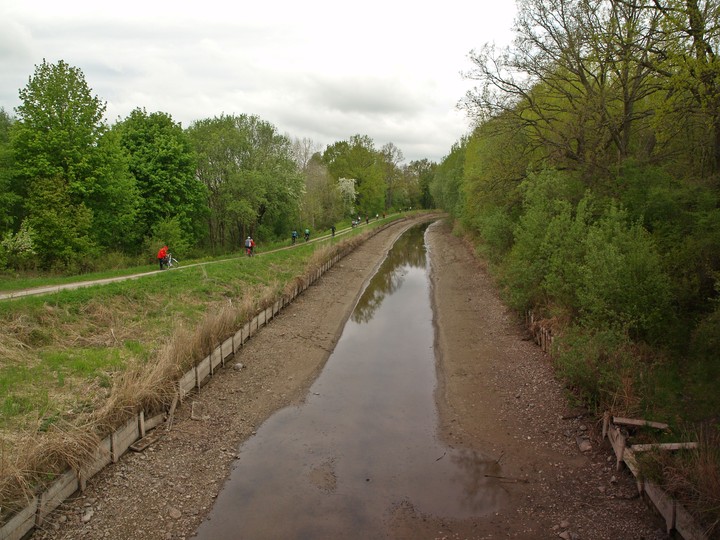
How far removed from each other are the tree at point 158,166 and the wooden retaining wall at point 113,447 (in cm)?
1780

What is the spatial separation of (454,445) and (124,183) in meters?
25.5

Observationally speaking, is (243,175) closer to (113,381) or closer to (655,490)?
(113,381)

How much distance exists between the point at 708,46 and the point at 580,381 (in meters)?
9.97

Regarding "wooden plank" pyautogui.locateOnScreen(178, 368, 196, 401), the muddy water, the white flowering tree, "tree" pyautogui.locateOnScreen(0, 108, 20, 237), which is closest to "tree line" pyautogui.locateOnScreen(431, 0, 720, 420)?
the muddy water

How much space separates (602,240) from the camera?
48.3 feet

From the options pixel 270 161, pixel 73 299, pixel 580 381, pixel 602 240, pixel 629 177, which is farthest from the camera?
pixel 270 161

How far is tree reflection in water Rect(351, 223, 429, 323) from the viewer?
87.6 ft

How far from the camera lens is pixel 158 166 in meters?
32.6

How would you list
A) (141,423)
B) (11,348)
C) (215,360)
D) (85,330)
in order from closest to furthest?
1. (141,423)
2. (11,348)
3. (215,360)
4. (85,330)

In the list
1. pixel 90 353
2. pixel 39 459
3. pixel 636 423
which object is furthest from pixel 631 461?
pixel 90 353

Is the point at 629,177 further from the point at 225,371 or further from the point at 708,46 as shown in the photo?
the point at 225,371

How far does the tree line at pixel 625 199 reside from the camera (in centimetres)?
1202

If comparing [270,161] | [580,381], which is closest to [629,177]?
[580,381]

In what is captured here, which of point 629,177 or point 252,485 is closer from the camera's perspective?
point 252,485
